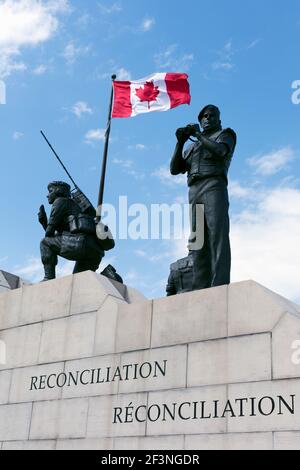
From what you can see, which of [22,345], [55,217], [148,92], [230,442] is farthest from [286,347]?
[148,92]

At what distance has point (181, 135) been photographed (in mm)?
12414

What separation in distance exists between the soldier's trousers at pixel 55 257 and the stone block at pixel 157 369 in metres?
3.33

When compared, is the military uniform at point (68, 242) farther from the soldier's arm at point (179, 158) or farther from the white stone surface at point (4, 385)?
the white stone surface at point (4, 385)

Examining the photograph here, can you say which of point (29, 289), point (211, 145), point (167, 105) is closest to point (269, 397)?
point (211, 145)

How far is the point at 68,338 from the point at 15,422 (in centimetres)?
181

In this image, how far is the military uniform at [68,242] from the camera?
45.5ft

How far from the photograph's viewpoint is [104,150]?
55.5 ft

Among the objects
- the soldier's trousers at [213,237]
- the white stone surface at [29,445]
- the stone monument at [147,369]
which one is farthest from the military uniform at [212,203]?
the white stone surface at [29,445]

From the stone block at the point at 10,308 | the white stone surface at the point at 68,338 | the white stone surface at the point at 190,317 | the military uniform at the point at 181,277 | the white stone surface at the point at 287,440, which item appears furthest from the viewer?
the stone block at the point at 10,308

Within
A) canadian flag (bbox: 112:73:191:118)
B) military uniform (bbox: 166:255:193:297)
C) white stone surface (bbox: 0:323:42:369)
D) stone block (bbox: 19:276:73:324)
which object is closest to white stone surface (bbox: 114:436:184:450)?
white stone surface (bbox: 0:323:42:369)

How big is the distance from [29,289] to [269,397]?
5858 mm

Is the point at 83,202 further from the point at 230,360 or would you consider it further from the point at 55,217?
the point at 230,360

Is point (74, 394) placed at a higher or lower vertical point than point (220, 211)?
lower
